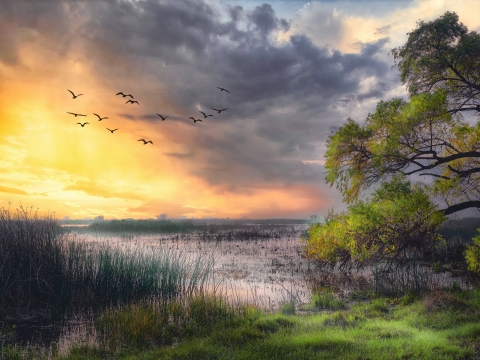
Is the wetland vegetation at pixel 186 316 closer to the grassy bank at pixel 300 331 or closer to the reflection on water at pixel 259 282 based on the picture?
the grassy bank at pixel 300 331

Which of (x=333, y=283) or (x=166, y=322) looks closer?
(x=166, y=322)

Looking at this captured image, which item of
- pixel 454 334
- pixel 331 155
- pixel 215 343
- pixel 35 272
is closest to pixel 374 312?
pixel 454 334

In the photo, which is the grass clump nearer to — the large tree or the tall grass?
the tall grass

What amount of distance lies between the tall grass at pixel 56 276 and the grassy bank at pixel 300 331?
2017 millimetres

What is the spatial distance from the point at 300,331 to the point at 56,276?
8.90 metres

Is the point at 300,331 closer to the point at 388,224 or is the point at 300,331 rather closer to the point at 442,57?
the point at 388,224

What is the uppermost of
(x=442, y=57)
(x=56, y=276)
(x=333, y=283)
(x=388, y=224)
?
(x=442, y=57)

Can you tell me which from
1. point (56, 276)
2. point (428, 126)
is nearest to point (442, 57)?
point (428, 126)

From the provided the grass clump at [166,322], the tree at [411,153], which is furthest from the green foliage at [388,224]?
the grass clump at [166,322]

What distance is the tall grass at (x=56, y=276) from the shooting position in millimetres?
12664

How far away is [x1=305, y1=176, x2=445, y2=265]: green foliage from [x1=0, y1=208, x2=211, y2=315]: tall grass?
675 cm

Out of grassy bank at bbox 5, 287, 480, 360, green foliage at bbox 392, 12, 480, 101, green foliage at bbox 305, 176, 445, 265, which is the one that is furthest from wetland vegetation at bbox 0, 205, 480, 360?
green foliage at bbox 392, 12, 480, 101

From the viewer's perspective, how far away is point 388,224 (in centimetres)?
1603

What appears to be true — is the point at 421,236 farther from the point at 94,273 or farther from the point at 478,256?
the point at 94,273
